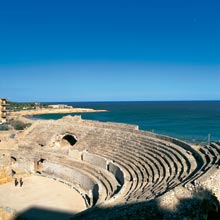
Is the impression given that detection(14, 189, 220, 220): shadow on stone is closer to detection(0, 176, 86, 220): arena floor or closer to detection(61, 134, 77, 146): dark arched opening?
detection(0, 176, 86, 220): arena floor

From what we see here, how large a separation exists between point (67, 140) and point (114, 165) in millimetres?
13483

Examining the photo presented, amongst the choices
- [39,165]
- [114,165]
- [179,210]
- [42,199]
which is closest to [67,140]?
[39,165]

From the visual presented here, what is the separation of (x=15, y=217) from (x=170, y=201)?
352 inches

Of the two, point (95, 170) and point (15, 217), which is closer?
point (15, 217)

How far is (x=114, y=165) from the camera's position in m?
24.0

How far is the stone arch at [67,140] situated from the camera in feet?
117

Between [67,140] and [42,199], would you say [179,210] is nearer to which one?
[42,199]

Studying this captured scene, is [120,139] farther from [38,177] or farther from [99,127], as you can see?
[38,177]

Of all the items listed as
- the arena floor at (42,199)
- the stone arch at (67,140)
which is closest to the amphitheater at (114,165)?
the stone arch at (67,140)

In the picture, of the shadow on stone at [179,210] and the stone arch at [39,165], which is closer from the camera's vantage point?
the shadow on stone at [179,210]

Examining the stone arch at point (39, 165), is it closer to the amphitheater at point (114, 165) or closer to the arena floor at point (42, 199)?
the amphitheater at point (114, 165)

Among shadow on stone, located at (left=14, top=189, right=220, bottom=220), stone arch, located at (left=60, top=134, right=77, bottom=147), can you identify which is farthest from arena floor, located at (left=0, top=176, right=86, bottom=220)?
stone arch, located at (left=60, top=134, right=77, bottom=147)

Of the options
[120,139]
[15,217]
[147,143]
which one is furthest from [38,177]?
[15,217]

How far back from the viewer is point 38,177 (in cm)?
2886
